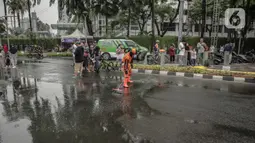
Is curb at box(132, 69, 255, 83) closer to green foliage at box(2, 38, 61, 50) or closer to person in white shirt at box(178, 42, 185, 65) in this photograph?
person in white shirt at box(178, 42, 185, 65)

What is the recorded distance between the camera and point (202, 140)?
4629 mm

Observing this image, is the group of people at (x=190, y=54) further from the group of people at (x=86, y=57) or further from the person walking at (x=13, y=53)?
the person walking at (x=13, y=53)

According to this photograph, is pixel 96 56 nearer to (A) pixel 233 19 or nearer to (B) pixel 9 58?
(B) pixel 9 58

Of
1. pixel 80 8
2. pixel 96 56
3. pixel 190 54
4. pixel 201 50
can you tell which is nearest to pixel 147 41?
pixel 80 8

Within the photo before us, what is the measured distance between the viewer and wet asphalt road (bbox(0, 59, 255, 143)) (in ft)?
15.9

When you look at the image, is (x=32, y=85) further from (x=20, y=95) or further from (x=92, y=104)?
(x=92, y=104)

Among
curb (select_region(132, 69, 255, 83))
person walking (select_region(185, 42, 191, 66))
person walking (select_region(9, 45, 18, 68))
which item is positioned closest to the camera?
curb (select_region(132, 69, 255, 83))

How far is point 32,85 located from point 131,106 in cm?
533

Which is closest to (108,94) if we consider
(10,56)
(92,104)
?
(92,104)

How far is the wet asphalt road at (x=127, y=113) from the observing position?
4.84 metres

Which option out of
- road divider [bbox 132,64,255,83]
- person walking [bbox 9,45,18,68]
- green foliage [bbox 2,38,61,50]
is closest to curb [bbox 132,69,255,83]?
road divider [bbox 132,64,255,83]

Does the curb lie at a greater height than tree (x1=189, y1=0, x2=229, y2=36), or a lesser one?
lesser

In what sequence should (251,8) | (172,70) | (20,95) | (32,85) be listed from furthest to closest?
(251,8) < (172,70) < (32,85) < (20,95)

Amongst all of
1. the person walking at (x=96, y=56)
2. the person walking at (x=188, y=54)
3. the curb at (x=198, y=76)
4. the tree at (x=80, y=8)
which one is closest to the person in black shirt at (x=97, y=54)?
the person walking at (x=96, y=56)
